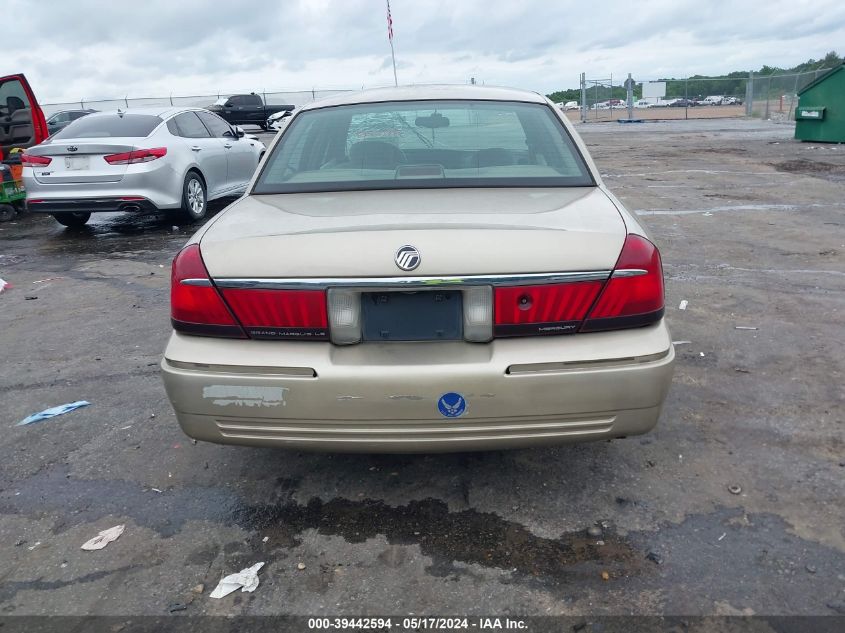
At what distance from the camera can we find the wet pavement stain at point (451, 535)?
2.56 meters

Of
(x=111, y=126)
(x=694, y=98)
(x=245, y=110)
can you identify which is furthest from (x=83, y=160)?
(x=694, y=98)

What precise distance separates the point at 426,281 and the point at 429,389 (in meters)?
0.37

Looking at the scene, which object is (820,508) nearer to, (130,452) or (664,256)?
(130,452)

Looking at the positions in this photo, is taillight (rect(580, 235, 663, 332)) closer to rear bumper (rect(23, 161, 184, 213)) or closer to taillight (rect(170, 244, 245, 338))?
taillight (rect(170, 244, 245, 338))

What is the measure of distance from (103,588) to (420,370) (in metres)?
1.36

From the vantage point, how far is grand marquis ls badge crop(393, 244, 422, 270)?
2430 millimetres

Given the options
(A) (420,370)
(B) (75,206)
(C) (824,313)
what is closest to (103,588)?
(A) (420,370)

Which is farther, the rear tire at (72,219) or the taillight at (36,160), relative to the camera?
the rear tire at (72,219)

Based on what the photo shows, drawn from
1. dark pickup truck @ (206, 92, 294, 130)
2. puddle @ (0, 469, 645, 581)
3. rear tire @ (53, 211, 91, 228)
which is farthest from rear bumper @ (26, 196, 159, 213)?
dark pickup truck @ (206, 92, 294, 130)

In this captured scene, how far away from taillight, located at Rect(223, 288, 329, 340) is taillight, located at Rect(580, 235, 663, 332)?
0.95 m

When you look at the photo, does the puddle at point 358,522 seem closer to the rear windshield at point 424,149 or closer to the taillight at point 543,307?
the taillight at point 543,307

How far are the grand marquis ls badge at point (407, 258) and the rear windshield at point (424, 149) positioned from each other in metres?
0.83

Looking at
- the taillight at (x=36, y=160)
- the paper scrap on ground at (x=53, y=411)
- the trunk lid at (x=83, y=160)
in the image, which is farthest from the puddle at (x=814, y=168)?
the paper scrap on ground at (x=53, y=411)

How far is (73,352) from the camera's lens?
16.4ft
